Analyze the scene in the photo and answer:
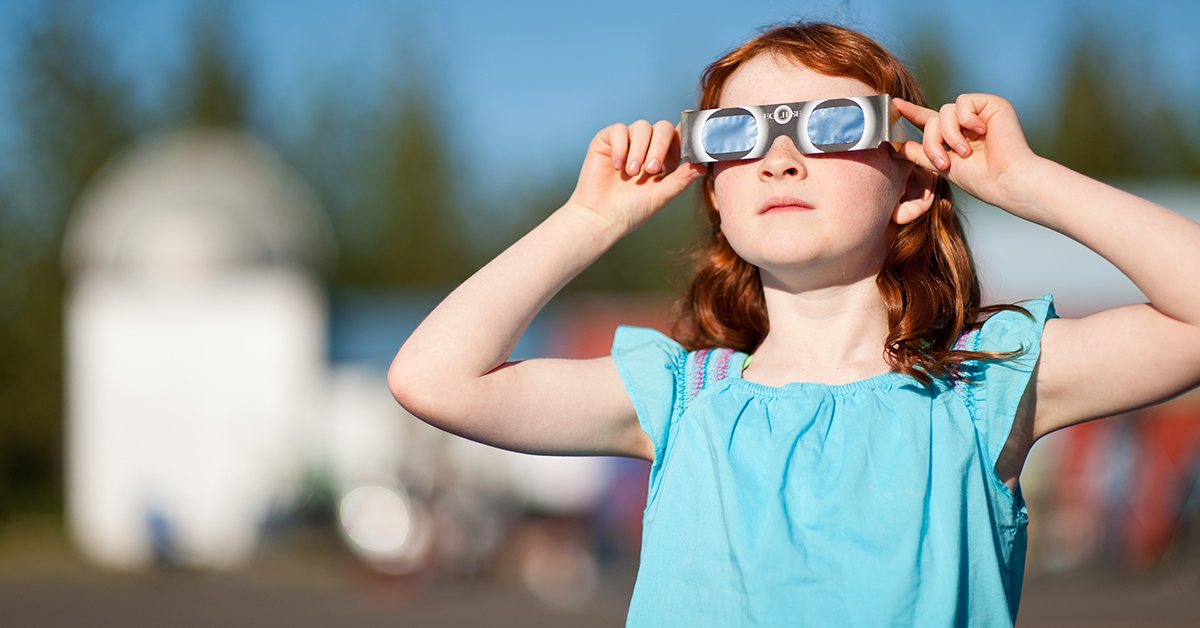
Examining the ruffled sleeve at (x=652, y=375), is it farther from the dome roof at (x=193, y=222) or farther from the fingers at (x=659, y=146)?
the dome roof at (x=193, y=222)

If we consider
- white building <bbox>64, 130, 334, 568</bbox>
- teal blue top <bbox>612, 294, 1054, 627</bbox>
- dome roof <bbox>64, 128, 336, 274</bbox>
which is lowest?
teal blue top <bbox>612, 294, 1054, 627</bbox>

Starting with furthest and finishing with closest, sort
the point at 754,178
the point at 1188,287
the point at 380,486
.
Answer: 1. the point at 380,486
2. the point at 754,178
3. the point at 1188,287

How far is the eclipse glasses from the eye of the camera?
1.64 m

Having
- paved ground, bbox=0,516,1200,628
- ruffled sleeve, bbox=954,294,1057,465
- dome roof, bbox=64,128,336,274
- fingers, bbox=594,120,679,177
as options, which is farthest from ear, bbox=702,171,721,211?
dome roof, bbox=64,128,336,274

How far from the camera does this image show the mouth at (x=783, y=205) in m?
1.67

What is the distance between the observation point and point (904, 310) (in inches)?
70.2

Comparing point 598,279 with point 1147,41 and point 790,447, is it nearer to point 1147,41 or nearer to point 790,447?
point 1147,41

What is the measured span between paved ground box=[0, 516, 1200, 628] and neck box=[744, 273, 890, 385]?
256 inches

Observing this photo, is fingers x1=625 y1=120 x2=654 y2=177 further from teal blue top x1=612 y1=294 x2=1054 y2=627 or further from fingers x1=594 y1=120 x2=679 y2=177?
teal blue top x1=612 y1=294 x2=1054 y2=627

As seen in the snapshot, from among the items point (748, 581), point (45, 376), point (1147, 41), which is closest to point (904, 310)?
point (748, 581)

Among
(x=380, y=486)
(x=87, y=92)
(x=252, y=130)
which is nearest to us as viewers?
(x=380, y=486)

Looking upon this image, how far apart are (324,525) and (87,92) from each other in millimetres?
16968

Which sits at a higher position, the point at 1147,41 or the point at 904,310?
the point at 1147,41

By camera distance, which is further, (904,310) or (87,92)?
(87,92)
